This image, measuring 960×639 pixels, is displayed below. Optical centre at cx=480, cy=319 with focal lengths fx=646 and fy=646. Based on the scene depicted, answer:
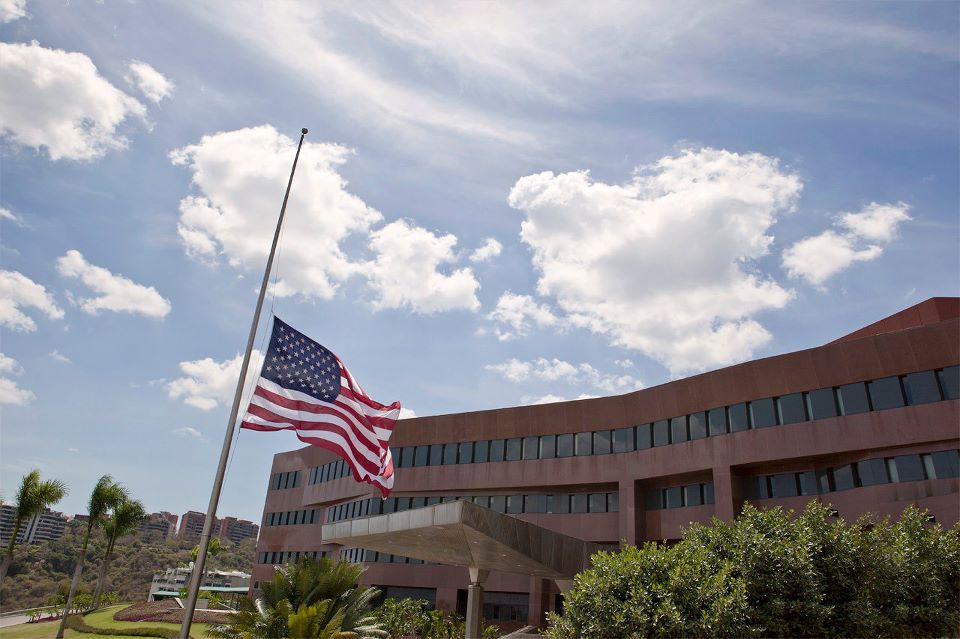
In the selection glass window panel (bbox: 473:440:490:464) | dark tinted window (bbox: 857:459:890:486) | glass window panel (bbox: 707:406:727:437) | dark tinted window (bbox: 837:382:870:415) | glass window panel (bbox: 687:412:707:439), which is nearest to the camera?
dark tinted window (bbox: 857:459:890:486)

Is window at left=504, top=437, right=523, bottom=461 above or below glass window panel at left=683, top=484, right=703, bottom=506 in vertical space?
above

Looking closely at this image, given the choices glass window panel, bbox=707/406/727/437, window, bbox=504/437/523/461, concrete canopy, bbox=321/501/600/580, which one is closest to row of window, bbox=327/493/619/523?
window, bbox=504/437/523/461

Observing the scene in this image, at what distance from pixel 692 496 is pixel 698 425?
12.6 ft

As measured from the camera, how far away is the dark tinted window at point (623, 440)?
3641cm

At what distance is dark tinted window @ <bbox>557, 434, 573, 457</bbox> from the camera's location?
127ft

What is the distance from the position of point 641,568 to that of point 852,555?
18.1 ft

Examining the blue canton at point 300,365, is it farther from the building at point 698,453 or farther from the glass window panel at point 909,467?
the glass window panel at point 909,467

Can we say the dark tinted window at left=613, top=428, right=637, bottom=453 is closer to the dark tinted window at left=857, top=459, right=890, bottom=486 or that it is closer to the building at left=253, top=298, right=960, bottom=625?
the building at left=253, top=298, right=960, bottom=625

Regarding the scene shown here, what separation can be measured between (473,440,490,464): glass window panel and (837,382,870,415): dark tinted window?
2069 cm

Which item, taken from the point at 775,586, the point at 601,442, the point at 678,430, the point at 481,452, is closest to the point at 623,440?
the point at 601,442

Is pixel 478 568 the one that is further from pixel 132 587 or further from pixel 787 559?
pixel 132 587

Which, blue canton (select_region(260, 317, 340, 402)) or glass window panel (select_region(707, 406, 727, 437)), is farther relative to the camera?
glass window panel (select_region(707, 406, 727, 437))

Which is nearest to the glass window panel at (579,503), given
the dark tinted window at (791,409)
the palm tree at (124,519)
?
the dark tinted window at (791,409)

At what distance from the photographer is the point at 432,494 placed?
43.3 meters
